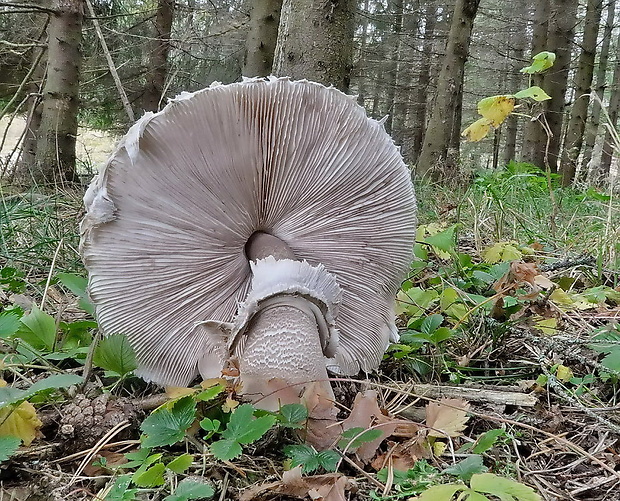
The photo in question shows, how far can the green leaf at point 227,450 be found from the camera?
1044 millimetres

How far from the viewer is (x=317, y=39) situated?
2836 millimetres

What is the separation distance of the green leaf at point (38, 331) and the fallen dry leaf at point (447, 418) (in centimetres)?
110

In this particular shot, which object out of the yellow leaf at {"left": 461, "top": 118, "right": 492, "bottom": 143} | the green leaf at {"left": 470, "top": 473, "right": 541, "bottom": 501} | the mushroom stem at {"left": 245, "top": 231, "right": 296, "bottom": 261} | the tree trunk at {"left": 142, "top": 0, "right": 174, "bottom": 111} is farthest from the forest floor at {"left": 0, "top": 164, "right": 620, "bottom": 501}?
the tree trunk at {"left": 142, "top": 0, "right": 174, "bottom": 111}

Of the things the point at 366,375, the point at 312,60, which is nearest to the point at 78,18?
the point at 312,60

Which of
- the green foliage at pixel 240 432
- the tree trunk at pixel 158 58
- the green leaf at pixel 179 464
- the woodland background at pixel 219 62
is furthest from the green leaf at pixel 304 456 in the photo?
the tree trunk at pixel 158 58

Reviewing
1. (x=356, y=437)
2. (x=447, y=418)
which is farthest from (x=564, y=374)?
(x=356, y=437)

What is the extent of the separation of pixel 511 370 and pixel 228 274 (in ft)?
3.16

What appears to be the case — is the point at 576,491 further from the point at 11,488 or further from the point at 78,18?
the point at 78,18

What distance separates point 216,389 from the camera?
4.17 feet

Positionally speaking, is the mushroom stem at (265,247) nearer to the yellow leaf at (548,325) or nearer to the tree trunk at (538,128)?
the yellow leaf at (548,325)

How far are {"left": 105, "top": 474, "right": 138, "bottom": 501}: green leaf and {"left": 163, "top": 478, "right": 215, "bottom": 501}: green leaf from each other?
0.07 metres

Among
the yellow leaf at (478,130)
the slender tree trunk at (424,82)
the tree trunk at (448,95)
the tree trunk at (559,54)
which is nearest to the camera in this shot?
the yellow leaf at (478,130)

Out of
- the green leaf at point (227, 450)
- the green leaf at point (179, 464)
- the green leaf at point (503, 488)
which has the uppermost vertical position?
the green leaf at point (503, 488)

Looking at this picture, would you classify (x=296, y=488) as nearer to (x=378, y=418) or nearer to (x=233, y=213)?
(x=378, y=418)
